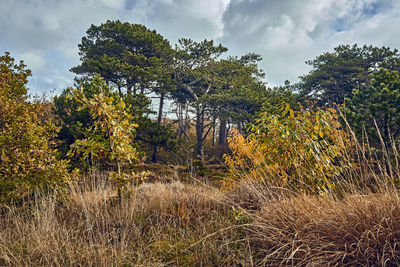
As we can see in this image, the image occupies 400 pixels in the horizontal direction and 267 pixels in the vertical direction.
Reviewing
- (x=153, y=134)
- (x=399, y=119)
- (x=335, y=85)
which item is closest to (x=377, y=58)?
(x=335, y=85)

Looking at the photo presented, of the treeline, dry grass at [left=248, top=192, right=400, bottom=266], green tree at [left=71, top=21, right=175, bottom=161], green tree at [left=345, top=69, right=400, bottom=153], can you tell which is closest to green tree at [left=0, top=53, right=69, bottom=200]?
the treeline

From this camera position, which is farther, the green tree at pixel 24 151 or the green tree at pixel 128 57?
the green tree at pixel 128 57

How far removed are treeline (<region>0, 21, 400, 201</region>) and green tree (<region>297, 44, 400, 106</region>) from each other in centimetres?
7

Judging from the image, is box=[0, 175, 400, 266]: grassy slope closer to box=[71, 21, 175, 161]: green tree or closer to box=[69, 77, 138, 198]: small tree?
box=[69, 77, 138, 198]: small tree

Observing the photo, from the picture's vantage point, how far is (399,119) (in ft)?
30.9

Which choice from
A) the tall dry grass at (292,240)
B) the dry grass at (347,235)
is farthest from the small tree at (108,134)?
the dry grass at (347,235)

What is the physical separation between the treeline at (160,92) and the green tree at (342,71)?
0.07 meters

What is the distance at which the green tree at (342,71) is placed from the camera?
55.9 feet

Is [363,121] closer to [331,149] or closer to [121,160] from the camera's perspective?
[331,149]

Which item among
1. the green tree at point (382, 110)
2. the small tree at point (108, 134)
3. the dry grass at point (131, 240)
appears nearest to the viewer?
the dry grass at point (131, 240)

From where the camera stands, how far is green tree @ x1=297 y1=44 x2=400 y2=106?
1705 centimetres

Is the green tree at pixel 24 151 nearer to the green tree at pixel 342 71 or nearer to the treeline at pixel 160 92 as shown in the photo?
the treeline at pixel 160 92

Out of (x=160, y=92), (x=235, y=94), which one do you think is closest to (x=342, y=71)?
(x=235, y=94)

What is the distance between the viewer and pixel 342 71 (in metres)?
18.5
